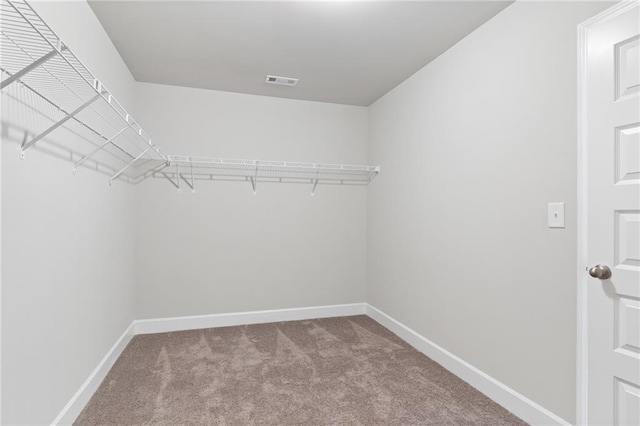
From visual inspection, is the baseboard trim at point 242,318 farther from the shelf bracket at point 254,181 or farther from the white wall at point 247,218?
the shelf bracket at point 254,181

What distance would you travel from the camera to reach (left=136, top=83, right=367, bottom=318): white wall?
3234 millimetres

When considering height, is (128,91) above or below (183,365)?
above

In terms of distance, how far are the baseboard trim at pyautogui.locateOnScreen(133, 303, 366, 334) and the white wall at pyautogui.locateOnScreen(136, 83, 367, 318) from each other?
58 mm

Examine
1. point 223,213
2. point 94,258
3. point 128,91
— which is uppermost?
point 128,91

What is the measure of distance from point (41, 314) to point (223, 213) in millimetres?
1988

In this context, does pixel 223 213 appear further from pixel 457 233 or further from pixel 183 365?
pixel 457 233

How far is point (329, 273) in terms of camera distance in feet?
12.3

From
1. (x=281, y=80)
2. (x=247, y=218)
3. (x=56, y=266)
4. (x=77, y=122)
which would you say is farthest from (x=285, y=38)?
(x=56, y=266)

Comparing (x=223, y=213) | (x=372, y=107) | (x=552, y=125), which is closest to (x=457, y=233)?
(x=552, y=125)

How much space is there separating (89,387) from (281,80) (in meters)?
2.74

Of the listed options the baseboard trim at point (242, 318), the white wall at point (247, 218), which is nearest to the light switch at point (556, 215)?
the white wall at point (247, 218)

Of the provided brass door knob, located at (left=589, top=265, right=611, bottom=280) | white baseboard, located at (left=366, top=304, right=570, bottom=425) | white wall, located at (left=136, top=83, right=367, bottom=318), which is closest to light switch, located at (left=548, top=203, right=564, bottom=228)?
brass door knob, located at (left=589, top=265, right=611, bottom=280)

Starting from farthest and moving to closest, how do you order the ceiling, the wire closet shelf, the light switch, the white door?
the ceiling, the light switch, the white door, the wire closet shelf

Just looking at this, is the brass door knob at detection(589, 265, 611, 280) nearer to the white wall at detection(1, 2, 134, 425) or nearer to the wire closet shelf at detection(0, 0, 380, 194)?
the wire closet shelf at detection(0, 0, 380, 194)
